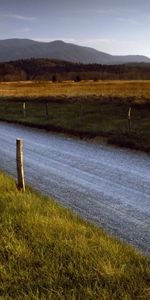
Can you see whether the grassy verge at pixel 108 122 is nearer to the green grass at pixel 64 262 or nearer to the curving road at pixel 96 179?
the curving road at pixel 96 179

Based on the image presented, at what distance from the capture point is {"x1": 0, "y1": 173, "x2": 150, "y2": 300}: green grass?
6.14m

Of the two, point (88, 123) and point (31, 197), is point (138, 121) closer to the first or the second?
point (88, 123)

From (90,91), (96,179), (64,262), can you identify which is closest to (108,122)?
(96,179)

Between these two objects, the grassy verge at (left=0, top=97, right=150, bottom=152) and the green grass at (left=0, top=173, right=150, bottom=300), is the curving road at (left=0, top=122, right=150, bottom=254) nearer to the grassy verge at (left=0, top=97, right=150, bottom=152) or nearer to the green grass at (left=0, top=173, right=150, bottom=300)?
the green grass at (left=0, top=173, right=150, bottom=300)

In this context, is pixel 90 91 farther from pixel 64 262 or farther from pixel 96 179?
pixel 64 262

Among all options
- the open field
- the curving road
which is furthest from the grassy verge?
the open field

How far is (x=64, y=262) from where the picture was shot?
7.00m

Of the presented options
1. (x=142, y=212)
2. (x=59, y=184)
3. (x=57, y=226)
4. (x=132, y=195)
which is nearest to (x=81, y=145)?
(x=59, y=184)

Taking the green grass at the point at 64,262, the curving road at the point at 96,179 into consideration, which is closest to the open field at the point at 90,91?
the curving road at the point at 96,179

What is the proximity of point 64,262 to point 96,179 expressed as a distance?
735 cm

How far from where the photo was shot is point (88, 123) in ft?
101

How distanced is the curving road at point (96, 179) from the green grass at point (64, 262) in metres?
1.05

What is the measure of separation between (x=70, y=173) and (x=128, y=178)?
6.48 feet

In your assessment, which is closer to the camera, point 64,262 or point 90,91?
point 64,262
